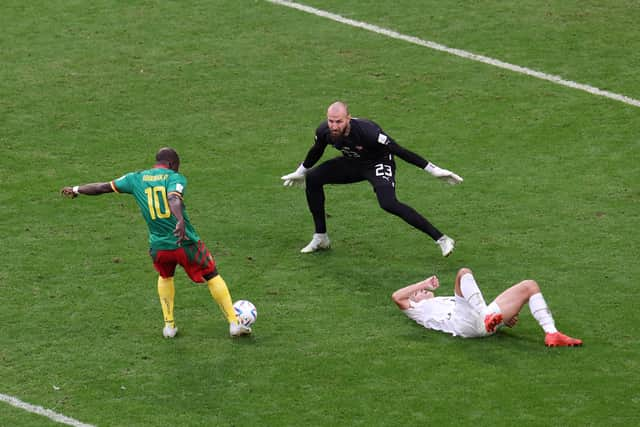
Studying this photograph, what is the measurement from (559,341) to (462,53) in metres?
9.80

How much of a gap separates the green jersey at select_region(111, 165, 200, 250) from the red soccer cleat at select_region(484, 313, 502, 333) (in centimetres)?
315

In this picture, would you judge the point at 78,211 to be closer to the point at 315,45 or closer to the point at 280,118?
the point at 280,118

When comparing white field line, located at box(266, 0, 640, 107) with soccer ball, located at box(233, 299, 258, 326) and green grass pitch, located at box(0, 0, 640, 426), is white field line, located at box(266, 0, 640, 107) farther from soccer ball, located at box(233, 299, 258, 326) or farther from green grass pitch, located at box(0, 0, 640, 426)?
soccer ball, located at box(233, 299, 258, 326)

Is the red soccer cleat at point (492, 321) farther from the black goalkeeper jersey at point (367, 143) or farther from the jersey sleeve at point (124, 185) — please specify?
the jersey sleeve at point (124, 185)

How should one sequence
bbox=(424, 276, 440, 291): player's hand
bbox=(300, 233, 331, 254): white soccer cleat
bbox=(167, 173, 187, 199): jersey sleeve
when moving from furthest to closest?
1. bbox=(300, 233, 331, 254): white soccer cleat
2. bbox=(424, 276, 440, 291): player's hand
3. bbox=(167, 173, 187, 199): jersey sleeve

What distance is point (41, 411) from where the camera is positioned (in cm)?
1177

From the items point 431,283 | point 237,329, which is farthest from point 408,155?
point 237,329

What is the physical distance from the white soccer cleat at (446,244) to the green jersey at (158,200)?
3389 millimetres

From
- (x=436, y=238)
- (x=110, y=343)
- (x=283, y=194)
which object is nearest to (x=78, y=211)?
(x=283, y=194)

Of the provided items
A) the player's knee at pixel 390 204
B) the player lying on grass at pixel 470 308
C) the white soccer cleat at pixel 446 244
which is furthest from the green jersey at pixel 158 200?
the white soccer cleat at pixel 446 244

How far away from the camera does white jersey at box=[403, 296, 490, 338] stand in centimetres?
1302

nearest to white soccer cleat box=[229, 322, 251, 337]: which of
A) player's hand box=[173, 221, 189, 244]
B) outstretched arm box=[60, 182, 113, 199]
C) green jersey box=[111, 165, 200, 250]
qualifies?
green jersey box=[111, 165, 200, 250]

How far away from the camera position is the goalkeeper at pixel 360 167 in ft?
49.1

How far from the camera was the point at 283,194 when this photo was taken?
57.2 feet
